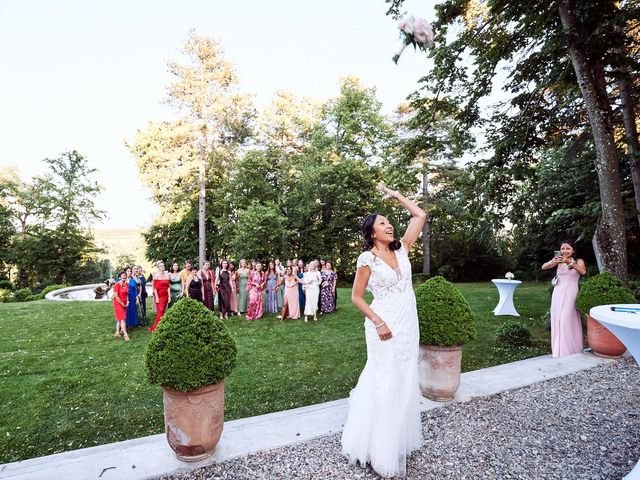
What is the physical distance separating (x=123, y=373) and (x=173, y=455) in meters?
3.91

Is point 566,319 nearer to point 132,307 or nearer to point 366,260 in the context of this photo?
point 366,260

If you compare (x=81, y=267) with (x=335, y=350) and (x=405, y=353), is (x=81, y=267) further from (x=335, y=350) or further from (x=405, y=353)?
(x=405, y=353)

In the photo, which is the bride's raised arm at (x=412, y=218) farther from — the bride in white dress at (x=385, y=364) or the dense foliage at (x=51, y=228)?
the dense foliage at (x=51, y=228)

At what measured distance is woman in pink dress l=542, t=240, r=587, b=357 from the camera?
21.0 ft

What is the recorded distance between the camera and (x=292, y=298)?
11820mm

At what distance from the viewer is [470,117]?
10.5 metres

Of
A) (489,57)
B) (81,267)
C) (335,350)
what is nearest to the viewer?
(335,350)

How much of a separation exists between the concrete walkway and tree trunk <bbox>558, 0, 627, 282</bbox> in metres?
4.82

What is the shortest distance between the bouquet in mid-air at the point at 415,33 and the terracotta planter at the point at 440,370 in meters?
3.88

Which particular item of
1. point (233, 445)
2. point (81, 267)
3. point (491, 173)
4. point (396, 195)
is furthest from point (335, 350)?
point (81, 267)

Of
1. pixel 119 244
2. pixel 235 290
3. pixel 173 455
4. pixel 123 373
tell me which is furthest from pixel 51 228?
pixel 173 455

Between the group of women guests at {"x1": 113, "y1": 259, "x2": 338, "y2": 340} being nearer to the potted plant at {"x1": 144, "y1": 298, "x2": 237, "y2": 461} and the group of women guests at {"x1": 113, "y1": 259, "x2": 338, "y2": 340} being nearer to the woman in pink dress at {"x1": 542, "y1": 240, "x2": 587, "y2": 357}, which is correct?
the woman in pink dress at {"x1": 542, "y1": 240, "x2": 587, "y2": 357}

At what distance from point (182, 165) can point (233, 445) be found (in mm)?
22716

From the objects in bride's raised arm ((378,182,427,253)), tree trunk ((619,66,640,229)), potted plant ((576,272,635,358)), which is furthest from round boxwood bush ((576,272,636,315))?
tree trunk ((619,66,640,229))
